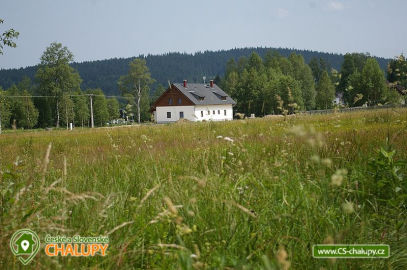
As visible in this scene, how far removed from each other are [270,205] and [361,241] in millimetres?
707

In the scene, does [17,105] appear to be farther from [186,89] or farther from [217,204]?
[217,204]

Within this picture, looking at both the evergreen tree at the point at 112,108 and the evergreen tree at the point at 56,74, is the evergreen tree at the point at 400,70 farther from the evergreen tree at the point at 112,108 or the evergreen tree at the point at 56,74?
the evergreen tree at the point at 112,108

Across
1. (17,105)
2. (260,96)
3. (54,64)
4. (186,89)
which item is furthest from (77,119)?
(260,96)

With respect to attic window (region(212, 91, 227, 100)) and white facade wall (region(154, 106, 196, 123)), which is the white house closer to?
white facade wall (region(154, 106, 196, 123))

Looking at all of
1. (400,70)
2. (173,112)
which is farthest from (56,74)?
(400,70)

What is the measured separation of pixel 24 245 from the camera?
1.78m

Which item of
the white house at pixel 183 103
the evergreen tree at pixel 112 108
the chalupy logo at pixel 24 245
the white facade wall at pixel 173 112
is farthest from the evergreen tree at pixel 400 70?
the evergreen tree at pixel 112 108

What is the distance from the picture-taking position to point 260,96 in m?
69.4

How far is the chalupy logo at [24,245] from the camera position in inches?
68.4

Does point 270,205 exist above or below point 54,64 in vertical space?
below

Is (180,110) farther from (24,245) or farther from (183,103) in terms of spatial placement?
(24,245)

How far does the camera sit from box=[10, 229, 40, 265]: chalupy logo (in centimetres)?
174

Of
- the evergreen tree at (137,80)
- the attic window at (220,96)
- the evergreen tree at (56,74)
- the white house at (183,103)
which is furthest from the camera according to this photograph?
the evergreen tree at (137,80)

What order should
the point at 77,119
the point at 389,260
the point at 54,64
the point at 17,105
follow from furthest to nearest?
the point at 77,119
the point at 17,105
the point at 54,64
the point at 389,260
